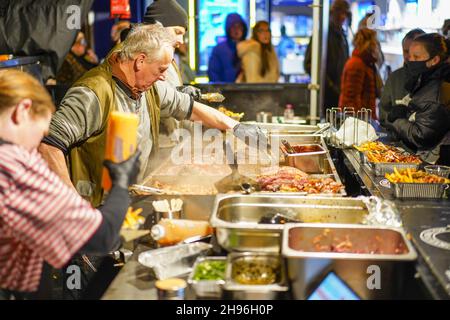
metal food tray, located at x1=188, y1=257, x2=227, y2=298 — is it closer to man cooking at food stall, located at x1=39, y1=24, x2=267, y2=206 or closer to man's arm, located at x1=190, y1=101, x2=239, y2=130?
man cooking at food stall, located at x1=39, y1=24, x2=267, y2=206

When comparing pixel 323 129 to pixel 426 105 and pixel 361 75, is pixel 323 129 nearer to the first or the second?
pixel 426 105

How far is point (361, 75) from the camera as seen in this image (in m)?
7.20

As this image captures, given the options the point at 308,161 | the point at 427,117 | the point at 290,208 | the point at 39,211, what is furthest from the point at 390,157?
the point at 39,211

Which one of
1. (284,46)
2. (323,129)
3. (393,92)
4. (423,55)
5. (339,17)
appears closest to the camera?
(423,55)

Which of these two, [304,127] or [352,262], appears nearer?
[352,262]

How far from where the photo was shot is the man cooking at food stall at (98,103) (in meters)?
3.31

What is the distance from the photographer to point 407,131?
4871 millimetres

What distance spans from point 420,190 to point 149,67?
6.24 feet

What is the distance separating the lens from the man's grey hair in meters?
3.55
